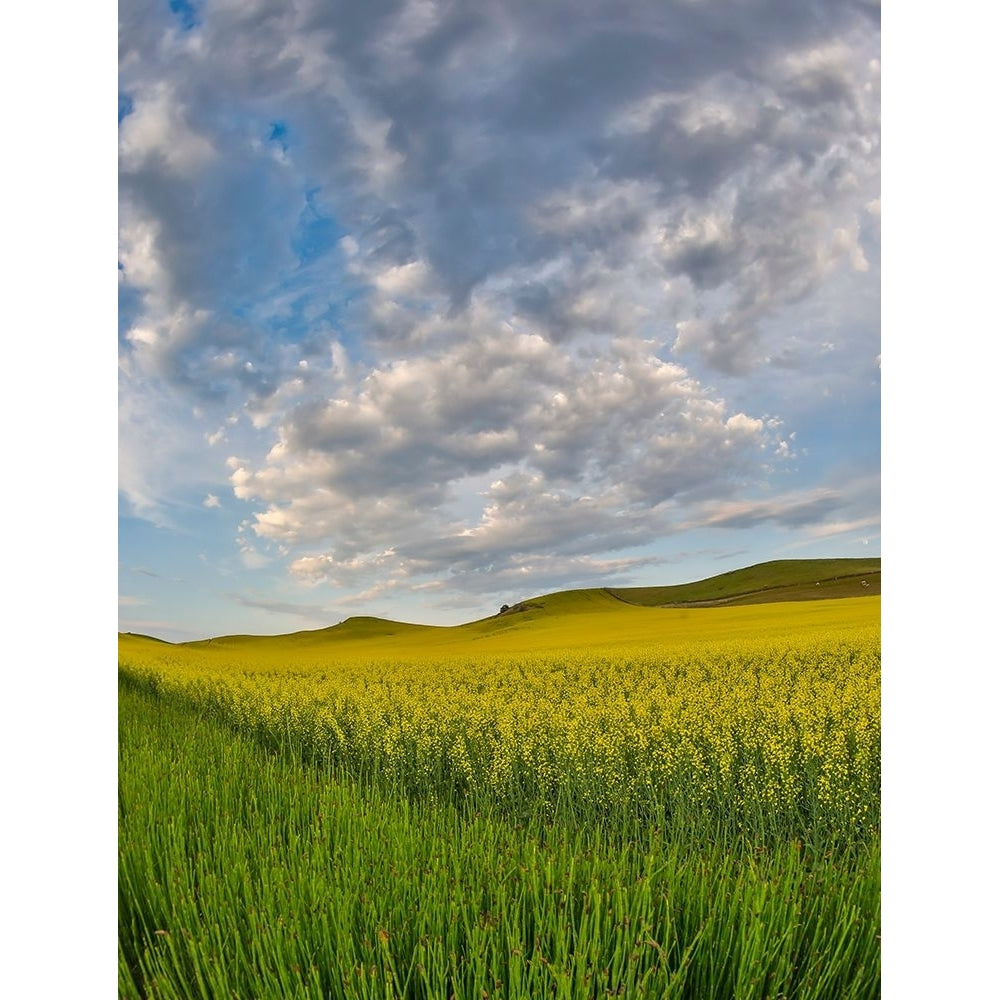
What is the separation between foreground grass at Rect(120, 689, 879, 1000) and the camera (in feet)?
6.00

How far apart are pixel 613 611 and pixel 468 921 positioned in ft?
22.9

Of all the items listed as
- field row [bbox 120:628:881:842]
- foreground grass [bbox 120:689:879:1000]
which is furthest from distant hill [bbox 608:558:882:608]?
foreground grass [bbox 120:689:879:1000]

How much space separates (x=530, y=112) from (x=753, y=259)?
1.35 metres

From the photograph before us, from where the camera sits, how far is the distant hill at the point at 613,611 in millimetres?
4727

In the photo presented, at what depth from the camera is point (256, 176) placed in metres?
3.73

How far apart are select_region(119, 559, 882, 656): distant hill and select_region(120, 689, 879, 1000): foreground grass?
1.72 meters

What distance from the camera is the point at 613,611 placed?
8.95 m

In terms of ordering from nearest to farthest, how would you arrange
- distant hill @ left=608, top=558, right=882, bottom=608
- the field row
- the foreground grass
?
the foreground grass
the field row
distant hill @ left=608, top=558, right=882, bottom=608

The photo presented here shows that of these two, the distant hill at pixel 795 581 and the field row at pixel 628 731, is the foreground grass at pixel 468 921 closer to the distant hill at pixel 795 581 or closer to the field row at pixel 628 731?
the field row at pixel 628 731

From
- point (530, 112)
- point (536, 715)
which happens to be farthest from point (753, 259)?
point (536, 715)

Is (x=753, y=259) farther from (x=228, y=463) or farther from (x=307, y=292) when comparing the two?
(x=228, y=463)

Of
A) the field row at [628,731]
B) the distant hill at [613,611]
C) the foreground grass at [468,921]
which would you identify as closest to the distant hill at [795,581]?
the distant hill at [613,611]

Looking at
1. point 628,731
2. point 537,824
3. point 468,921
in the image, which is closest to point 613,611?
point 628,731

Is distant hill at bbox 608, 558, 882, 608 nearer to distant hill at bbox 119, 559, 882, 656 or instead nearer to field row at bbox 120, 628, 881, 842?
distant hill at bbox 119, 559, 882, 656
